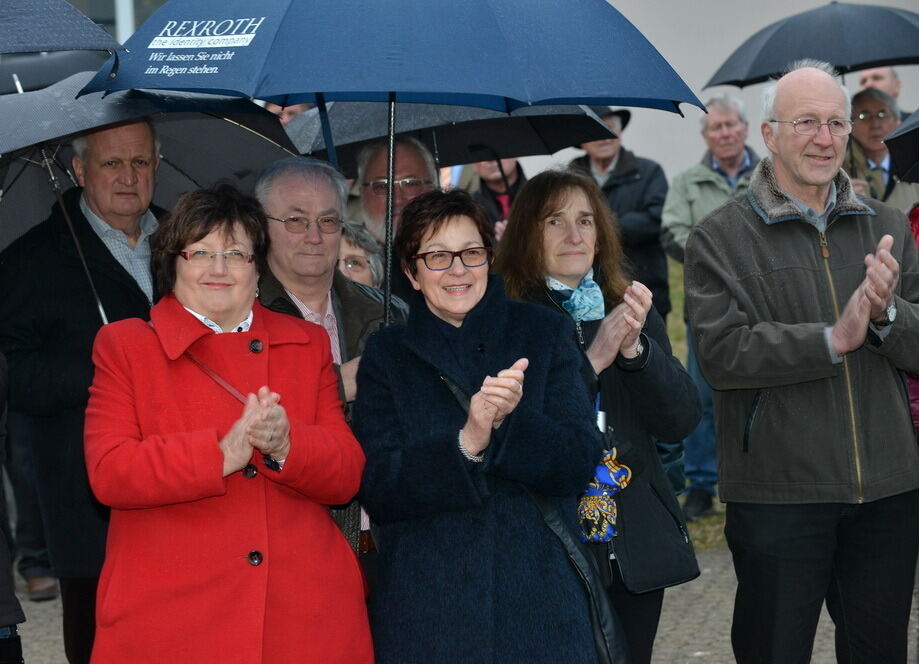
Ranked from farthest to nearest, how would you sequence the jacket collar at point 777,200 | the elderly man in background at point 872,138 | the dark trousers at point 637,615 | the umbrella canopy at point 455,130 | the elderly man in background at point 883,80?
the elderly man in background at point 883,80 → the elderly man in background at point 872,138 → the umbrella canopy at point 455,130 → the jacket collar at point 777,200 → the dark trousers at point 637,615

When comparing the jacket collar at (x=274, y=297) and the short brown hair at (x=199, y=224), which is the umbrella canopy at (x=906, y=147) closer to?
the jacket collar at (x=274, y=297)

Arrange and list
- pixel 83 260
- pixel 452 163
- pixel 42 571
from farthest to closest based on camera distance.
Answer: pixel 42 571, pixel 452 163, pixel 83 260

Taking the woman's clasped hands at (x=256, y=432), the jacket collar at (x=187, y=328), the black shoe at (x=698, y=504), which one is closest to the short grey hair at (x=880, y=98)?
the black shoe at (x=698, y=504)

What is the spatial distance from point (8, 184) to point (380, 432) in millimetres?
1964

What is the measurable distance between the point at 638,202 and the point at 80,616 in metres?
5.59

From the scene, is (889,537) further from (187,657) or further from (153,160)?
(153,160)

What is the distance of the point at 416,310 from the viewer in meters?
3.87

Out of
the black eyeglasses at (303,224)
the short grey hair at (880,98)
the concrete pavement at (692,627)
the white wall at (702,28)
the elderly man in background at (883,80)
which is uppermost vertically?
the white wall at (702,28)

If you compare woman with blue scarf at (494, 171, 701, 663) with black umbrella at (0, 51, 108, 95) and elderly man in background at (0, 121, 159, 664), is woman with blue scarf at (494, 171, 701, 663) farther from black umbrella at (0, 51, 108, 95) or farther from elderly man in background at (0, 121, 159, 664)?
black umbrella at (0, 51, 108, 95)

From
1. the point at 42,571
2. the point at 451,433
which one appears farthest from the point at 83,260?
the point at 42,571

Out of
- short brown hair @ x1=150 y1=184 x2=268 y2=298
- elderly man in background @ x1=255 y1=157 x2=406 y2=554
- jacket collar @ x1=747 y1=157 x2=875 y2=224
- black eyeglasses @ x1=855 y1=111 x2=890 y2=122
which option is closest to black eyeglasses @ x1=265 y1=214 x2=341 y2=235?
elderly man in background @ x1=255 y1=157 x2=406 y2=554

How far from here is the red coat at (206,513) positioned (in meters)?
3.50

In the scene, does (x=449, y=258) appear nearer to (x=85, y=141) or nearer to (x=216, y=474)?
Result: (x=216, y=474)

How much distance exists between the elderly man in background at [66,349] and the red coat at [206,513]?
2.56 ft
